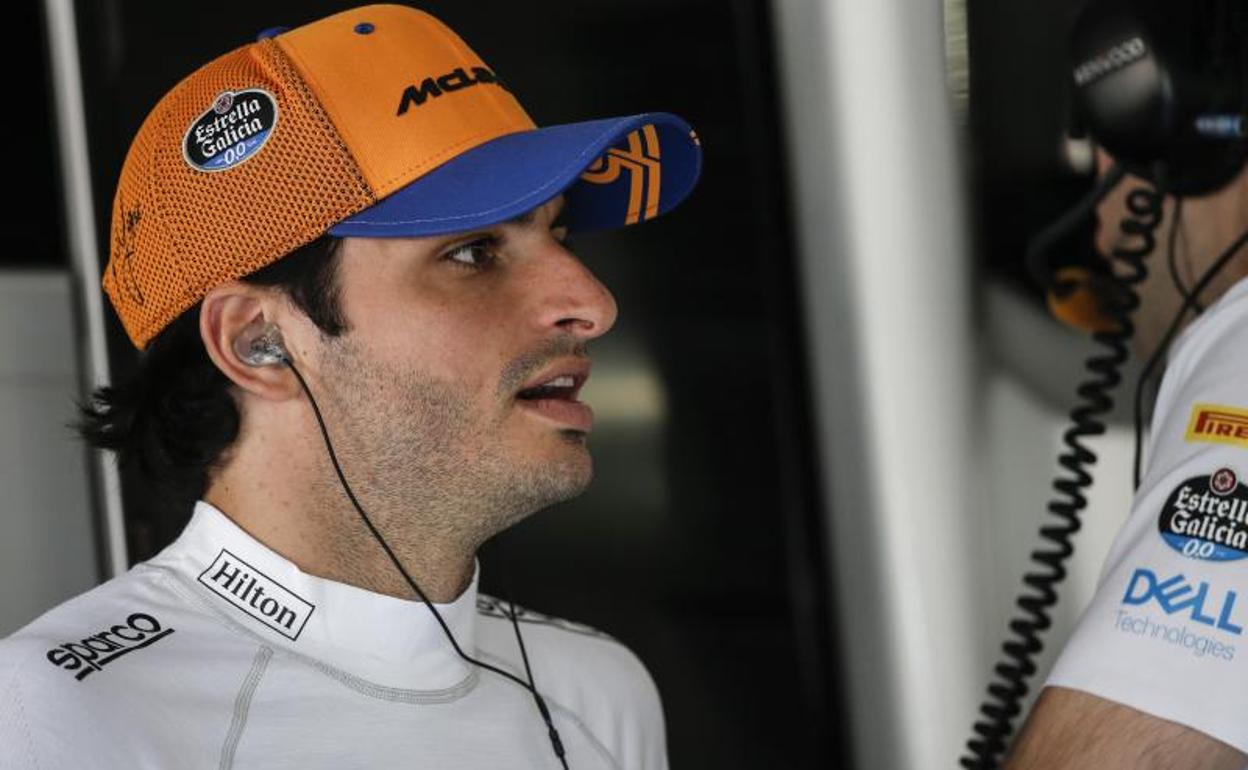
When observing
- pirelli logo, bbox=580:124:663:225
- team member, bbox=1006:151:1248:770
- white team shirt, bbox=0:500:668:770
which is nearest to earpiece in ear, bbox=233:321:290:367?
white team shirt, bbox=0:500:668:770

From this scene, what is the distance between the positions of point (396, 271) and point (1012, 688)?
793mm

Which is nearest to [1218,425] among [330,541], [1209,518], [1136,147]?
[1209,518]

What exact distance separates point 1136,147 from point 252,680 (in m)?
0.97

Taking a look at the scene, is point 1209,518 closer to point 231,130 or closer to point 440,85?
point 440,85

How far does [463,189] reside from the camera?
127cm

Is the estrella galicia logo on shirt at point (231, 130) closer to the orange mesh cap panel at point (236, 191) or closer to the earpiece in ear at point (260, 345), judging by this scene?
the orange mesh cap panel at point (236, 191)

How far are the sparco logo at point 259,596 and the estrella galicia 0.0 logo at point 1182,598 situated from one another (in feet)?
2.01

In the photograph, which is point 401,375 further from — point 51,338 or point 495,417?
point 51,338

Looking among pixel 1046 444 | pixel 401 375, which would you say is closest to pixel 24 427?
pixel 401 375

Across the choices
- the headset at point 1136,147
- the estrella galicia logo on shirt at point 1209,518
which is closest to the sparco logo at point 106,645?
the estrella galicia logo on shirt at point 1209,518

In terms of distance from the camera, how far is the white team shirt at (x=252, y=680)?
112 cm

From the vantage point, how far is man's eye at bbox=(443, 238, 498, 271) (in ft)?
4.41

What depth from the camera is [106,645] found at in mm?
1174

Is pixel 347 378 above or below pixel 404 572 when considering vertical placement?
above
